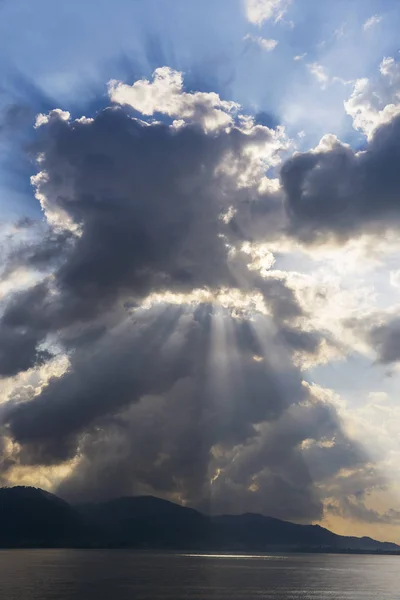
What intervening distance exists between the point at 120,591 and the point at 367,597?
85.1 meters

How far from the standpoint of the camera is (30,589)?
18412cm

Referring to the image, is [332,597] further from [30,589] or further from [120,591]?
[30,589]

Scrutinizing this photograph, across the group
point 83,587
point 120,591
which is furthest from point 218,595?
point 83,587

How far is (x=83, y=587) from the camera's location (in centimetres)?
19888

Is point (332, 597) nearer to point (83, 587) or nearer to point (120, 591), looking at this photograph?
point (120, 591)

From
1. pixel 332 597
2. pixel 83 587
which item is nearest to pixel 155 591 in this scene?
pixel 83 587

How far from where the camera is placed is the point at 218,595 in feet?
595

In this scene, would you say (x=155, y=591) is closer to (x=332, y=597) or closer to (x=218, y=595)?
(x=218, y=595)

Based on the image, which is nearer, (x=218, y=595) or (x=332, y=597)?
(x=218, y=595)

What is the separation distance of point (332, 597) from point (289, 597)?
1750cm

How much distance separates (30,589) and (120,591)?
28.7 meters

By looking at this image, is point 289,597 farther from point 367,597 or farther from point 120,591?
point 120,591

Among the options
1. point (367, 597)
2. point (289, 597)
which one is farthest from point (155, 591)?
point (367, 597)

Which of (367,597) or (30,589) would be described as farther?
(367,597)
